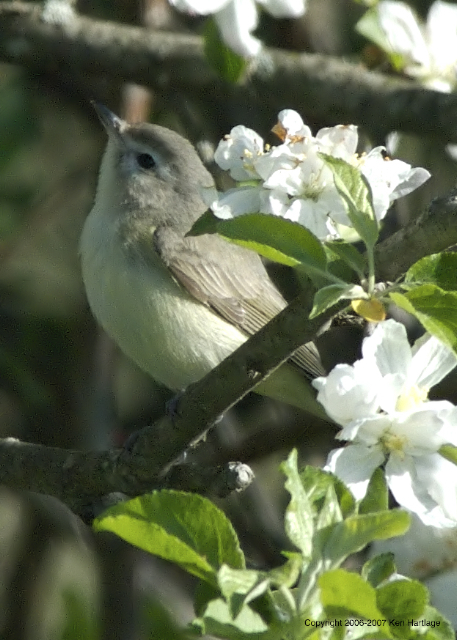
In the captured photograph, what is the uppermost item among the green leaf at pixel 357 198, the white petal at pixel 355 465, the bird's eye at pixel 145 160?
the green leaf at pixel 357 198

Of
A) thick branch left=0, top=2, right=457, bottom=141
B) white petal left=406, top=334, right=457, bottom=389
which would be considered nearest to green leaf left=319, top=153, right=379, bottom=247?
white petal left=406, top=334, right=457, bottom=389

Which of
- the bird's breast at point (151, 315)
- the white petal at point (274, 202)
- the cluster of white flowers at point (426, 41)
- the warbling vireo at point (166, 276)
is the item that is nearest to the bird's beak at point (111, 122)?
the warbling vireo at point (166, 276)

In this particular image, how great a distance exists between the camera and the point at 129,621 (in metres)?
4.10

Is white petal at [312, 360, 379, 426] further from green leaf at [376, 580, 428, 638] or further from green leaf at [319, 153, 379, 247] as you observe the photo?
green leaf at [376, 580, 428, 638]

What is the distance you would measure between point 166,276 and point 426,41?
1.21 meters

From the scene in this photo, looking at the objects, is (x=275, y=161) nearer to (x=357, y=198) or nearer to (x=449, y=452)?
(x=357, y=198)

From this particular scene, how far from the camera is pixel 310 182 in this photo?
6.82 feet

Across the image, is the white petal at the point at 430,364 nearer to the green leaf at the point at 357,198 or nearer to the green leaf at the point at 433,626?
the green leaf at the point at 357,198

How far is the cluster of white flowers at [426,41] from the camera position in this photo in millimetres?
3264

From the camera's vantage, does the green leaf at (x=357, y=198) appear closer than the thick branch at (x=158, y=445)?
Yes

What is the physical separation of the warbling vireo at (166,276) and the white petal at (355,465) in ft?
5.83

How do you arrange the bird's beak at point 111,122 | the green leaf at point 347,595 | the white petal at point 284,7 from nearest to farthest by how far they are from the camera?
the green leaf at point 347,595, the white petal at point 284,7, the bird's beak at point 111,122

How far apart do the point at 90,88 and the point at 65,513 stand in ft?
6.72

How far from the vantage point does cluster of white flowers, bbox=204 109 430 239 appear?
2043 millimetres
